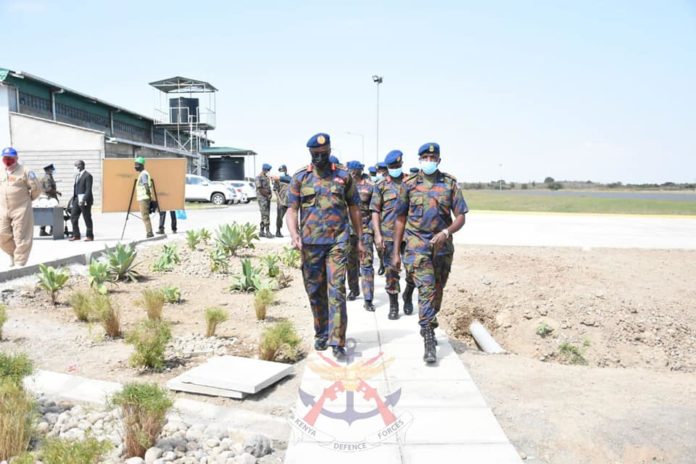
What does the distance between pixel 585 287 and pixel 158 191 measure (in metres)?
9.18

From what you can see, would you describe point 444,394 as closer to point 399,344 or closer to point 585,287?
point 399,344

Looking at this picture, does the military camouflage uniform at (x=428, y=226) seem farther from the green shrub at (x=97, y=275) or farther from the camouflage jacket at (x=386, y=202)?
the green shrub at (x=97, y=275)

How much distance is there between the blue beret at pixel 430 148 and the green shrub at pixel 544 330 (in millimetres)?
3459

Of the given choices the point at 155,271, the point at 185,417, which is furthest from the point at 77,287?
the point at 185,417

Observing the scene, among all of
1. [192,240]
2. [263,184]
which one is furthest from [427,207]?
[263,184]

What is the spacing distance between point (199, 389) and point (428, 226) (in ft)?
7.93

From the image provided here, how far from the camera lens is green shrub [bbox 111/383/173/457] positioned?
11.5ft

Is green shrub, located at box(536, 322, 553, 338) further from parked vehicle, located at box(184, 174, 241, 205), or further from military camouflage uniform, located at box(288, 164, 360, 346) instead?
parked vehicle, located at box(184, 174, 241, 205)

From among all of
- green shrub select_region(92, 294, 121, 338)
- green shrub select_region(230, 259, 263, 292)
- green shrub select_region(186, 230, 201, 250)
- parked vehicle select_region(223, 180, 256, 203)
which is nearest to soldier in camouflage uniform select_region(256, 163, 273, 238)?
green shrub select_region(186, 230, 201, 250)

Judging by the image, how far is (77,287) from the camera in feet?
28.2

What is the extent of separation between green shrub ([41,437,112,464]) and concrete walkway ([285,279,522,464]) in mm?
1040

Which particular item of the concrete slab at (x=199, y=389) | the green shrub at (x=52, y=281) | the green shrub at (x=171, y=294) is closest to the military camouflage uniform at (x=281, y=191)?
the green shrub at (x=171, y=294)

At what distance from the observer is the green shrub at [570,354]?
7062 mm

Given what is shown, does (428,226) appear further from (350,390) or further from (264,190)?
(264,190)
